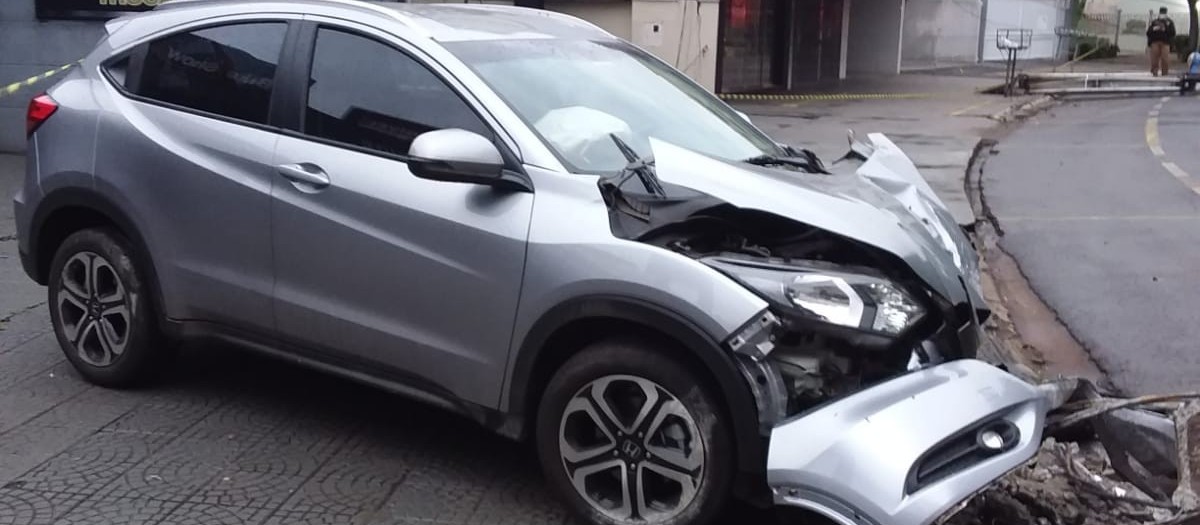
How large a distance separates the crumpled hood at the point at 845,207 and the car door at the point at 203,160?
1.72 metres

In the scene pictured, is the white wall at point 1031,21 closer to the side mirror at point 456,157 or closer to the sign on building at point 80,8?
the sign on building at point 80,8

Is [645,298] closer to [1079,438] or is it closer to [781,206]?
[781,206]

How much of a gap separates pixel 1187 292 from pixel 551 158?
504 centimetres

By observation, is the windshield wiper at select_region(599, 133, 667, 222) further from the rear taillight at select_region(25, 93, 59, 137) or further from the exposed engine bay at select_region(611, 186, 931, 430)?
the rear taillight at select_region(25, 93, 59, 137)

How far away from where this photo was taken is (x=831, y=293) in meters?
3.59

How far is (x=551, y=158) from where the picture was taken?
4.07 m

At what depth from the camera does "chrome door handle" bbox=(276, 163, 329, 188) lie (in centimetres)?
447

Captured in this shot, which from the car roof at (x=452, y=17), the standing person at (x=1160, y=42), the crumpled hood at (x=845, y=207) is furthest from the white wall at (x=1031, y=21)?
the crumpled hood at (x=845, y=207)

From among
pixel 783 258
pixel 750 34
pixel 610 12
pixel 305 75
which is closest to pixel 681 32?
pixel 610 12

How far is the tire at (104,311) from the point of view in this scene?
203 inches

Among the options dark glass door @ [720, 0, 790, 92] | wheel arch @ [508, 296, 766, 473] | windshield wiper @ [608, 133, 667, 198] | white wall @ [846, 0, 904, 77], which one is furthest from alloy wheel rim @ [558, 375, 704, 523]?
white wall @ [846, 0, 904, 77]

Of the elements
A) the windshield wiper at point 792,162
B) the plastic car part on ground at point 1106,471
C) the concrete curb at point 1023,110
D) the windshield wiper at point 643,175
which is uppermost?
the windshield wiper at point 643,175

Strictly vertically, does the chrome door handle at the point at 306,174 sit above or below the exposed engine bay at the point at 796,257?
above

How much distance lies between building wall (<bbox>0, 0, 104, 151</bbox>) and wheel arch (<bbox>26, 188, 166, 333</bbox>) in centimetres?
726
